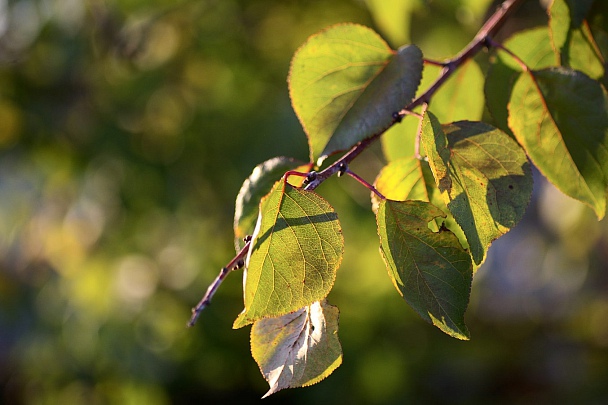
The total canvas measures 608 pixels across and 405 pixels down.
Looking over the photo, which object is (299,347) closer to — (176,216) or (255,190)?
(255,190)

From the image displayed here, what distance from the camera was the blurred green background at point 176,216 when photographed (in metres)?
1.96

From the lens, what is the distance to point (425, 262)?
42 cm

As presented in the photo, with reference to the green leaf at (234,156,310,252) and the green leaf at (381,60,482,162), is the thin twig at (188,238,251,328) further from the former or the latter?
the green leaf at (381,60,482,162)

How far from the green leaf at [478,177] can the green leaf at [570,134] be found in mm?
63

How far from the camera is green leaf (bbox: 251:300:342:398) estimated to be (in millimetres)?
417

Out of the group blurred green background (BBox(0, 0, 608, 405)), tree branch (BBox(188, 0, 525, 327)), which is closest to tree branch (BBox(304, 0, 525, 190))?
tree branch (BBox(188, 0, 525, 327))

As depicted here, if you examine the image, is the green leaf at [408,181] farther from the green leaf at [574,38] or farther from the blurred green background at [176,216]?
the blurred green background at [176,216]

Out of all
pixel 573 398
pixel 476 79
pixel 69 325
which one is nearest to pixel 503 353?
pixel 573 398

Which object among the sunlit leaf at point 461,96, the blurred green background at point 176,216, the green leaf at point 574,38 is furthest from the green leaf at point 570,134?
the blurred green background at point 176,216

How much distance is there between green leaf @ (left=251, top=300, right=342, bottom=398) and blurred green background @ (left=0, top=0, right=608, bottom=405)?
125 centimetres

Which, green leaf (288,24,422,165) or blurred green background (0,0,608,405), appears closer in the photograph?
green leaf (288,24,422,165)

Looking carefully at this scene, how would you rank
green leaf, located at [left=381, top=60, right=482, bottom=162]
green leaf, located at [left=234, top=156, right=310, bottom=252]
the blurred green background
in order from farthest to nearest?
the blurred green background < green leaf, located at [left=381, top=60, right=482, bottom=162] < green leaf, located at [left=234, top=156, right=310, bottom=252]

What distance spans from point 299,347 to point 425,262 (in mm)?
102

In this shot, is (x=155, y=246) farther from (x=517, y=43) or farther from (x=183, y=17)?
(x=517, y=43)
